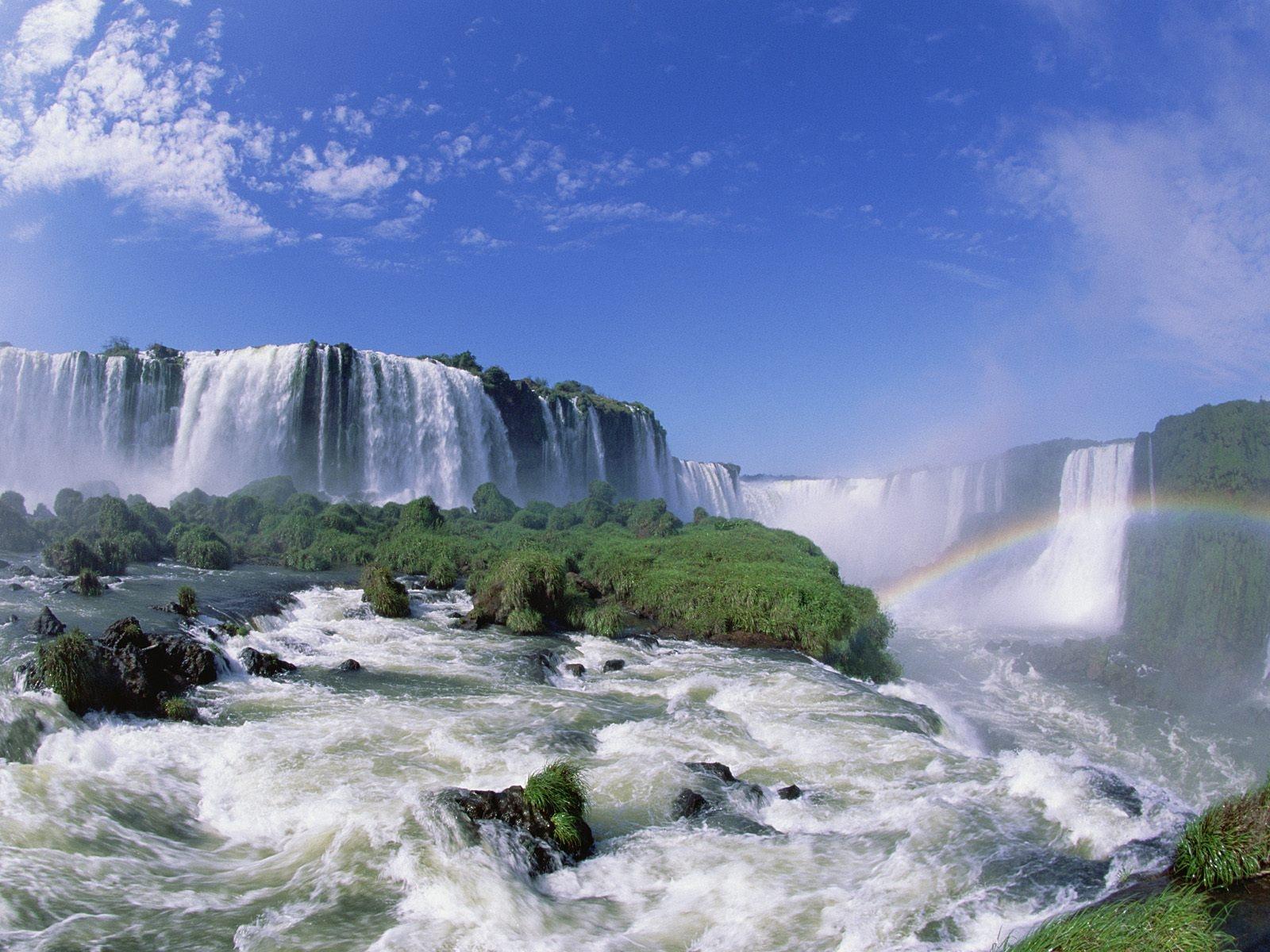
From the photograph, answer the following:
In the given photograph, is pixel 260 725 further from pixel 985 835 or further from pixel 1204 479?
pixel 1204 479

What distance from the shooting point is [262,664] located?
539 inches

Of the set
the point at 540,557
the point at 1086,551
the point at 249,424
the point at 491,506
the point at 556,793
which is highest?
the point at 249,424

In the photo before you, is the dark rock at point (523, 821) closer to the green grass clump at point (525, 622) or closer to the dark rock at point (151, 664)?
the dark rock at point (151, 664)

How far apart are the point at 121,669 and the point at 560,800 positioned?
7.57m

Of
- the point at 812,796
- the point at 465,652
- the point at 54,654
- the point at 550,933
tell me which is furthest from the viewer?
the point at 465,652

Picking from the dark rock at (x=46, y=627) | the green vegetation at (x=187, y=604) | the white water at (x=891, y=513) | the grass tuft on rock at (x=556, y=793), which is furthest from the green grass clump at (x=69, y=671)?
the white water at (x=891, y=513)

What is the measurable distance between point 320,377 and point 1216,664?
44710 millimetres

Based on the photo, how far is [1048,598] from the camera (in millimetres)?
39344

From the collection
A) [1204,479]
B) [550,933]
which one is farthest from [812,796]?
[1204,479]

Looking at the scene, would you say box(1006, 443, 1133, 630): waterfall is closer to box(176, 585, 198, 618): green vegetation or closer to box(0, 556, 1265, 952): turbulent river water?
box(0, 556, 1265, 952): turbulent river water

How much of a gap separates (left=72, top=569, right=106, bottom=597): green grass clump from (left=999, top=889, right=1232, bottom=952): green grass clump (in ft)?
67.1

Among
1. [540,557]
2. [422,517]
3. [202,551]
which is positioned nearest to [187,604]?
[540,557]

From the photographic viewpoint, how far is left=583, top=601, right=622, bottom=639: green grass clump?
19.0 meters

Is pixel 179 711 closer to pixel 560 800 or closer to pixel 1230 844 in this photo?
pixel 560 800
